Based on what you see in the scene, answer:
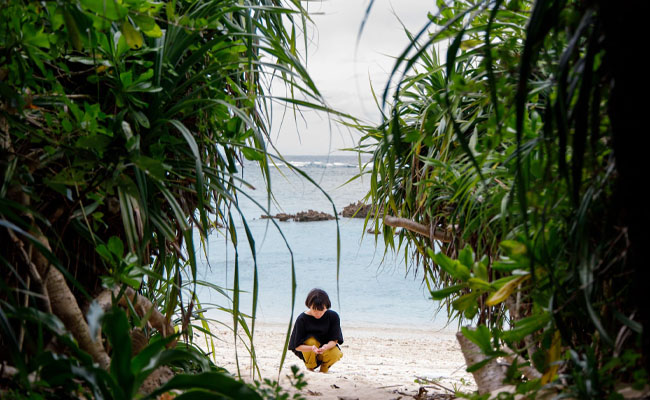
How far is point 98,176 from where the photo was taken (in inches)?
44.3

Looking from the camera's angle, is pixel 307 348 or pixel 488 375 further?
pixel 307 348

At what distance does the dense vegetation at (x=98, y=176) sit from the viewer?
90cm

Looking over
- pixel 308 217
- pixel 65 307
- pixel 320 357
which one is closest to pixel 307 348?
pixel 320 357

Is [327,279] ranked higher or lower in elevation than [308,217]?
higher

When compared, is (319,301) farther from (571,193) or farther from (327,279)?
(327,279)

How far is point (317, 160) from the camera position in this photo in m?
39.8

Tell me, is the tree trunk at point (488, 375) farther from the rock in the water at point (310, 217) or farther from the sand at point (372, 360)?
the rock in the water at point (310, 217)

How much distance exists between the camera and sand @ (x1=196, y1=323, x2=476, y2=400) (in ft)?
7.67

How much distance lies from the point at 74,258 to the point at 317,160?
127 ft

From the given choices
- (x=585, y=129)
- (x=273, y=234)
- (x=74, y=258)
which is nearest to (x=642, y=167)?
(x=585, y=129)

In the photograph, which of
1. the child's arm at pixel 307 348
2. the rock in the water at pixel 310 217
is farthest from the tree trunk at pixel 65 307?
the rock in the water at pixel 310 217

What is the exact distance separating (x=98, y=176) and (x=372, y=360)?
5.24 meters

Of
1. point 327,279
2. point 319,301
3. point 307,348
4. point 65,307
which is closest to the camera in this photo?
point 65,307

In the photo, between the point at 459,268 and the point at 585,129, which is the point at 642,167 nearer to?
the point at 585,129
